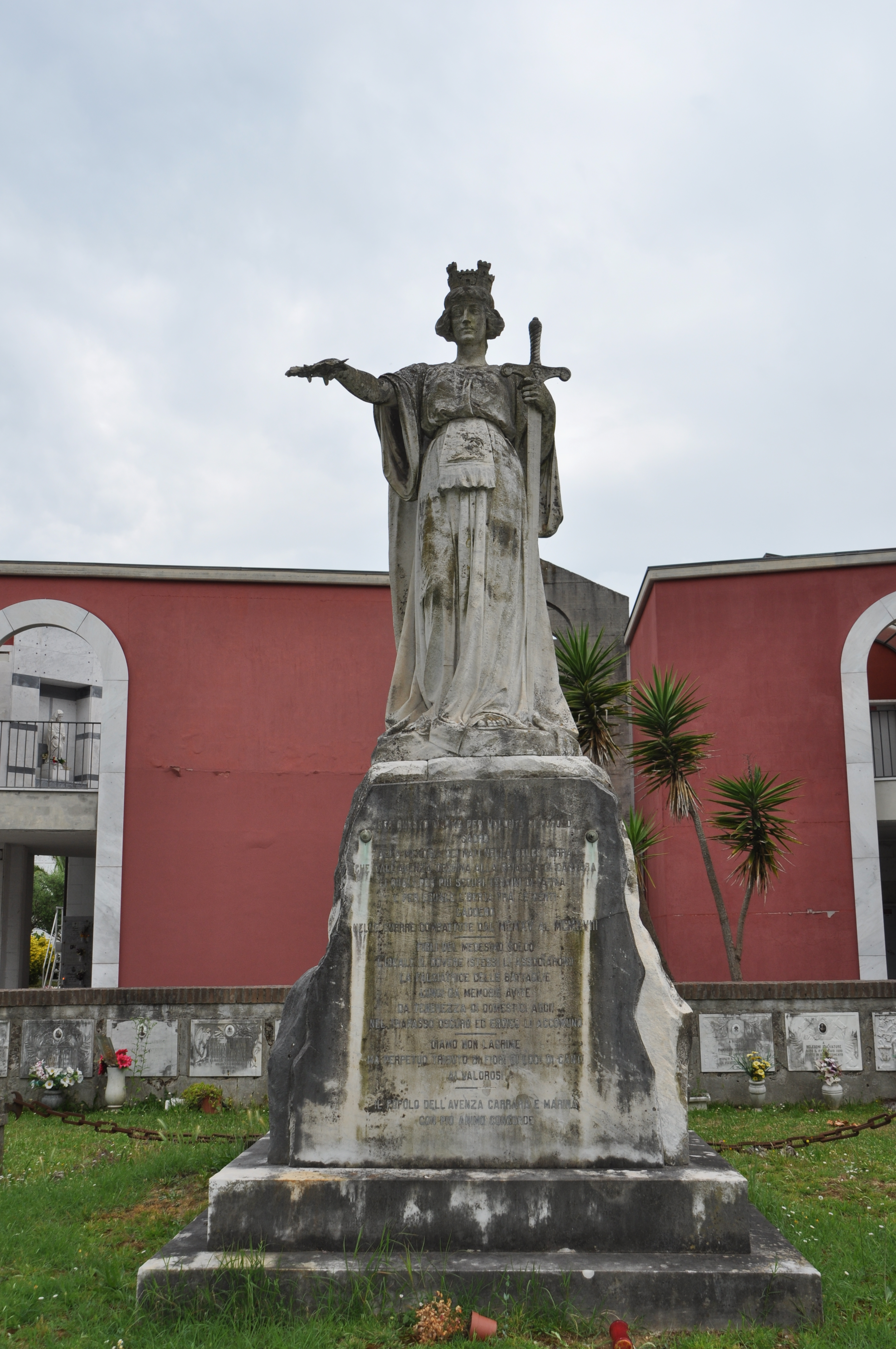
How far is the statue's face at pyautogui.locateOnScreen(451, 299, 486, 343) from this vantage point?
578 centimetres

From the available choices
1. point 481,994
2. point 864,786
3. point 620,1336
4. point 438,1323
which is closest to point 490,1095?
point 481,994

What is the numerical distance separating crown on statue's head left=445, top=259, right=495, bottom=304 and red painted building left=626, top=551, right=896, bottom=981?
862cm

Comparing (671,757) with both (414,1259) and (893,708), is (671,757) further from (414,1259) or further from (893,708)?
(414,1259)

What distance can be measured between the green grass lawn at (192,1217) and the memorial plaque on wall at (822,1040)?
149 centimetres

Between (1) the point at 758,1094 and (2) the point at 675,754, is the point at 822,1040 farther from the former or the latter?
(2) the point at 675,754

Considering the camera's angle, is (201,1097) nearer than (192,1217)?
No

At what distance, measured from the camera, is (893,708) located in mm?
15992

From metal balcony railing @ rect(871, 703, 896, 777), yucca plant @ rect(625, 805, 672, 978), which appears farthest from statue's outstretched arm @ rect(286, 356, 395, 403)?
metal balcony railing @ rect(871, 703, 896, 777)

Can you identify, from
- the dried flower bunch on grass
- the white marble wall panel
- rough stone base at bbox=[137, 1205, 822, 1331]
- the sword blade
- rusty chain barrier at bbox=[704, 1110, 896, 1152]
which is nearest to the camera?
the dried flower bunch on grass

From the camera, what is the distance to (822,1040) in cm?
960

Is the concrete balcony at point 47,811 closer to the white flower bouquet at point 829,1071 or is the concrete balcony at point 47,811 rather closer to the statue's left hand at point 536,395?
the white flower bouquet at point 829,1071

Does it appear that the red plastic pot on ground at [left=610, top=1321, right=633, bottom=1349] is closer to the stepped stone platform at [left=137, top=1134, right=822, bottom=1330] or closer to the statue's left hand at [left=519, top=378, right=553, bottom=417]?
the stepped stone platform at [left=137, top=1134, right=822, bottom=1330]

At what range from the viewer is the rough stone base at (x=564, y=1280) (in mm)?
3820

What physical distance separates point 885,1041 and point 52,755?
16.1m
